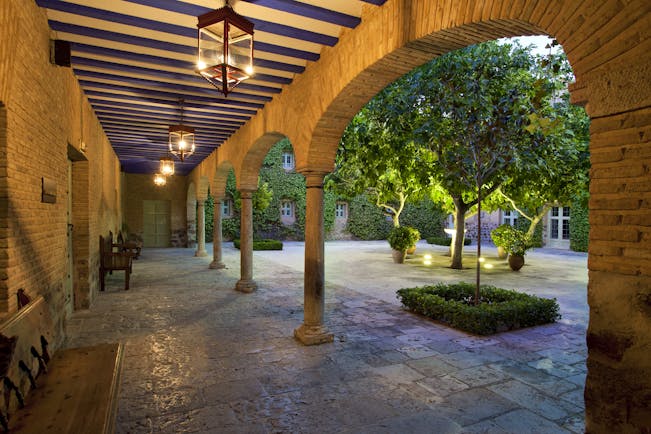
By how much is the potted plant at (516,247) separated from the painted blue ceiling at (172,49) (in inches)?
328

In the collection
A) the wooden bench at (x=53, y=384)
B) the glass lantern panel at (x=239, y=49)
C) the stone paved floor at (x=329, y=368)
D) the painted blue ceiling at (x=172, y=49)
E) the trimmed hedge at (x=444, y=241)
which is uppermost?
the painted blue ceiling at (x=172, y=49)

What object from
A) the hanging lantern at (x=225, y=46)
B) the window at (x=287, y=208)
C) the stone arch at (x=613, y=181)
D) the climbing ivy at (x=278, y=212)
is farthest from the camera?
the window at (x=287, y=208)

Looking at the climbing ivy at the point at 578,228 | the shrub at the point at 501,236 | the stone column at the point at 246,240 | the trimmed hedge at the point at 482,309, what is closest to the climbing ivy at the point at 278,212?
the climbing ivy at the point at 578,228

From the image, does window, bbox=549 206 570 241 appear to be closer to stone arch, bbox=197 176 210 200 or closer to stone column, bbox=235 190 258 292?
stone arch, bbox=197 176 210 200

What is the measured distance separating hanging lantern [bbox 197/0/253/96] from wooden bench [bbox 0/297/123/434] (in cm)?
211

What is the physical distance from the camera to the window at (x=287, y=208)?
23397mm

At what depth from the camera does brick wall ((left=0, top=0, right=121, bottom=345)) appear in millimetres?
2932

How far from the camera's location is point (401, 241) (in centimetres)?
1296

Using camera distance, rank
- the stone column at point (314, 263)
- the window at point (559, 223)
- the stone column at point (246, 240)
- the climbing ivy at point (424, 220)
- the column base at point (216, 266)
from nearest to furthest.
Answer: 1. the stone column at point (314, 263)
2. the stone column at point (246, 240)
3. the column base at point (216, 266)
4. the window at point (559, 223)
5. the climbing ivy at point (424, 220)

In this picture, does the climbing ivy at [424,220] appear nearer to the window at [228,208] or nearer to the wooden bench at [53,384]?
the window at [228,208]

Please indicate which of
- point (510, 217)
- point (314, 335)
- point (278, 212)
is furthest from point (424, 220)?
point (314, 335)

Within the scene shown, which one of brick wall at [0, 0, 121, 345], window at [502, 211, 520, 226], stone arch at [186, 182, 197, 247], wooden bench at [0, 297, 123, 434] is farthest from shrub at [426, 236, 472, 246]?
wooden bench at [0, 297, 123, 434]

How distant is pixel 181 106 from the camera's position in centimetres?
674

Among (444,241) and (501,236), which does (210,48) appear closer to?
(501,236)
